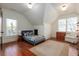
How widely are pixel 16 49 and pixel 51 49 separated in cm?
76

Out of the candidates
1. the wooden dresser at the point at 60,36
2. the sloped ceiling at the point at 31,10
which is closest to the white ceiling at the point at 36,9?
the sloped ceiling at the point at 31,10

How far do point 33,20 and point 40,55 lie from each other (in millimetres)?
827

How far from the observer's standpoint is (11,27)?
68.7 inches

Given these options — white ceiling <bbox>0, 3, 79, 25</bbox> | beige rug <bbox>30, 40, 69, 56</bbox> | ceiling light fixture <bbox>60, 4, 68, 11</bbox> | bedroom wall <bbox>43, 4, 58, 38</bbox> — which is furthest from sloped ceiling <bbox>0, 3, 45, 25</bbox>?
beige rug <bbox>30, 40, 69, 56</bbox>

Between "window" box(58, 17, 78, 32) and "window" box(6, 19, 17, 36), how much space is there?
3.39 feet

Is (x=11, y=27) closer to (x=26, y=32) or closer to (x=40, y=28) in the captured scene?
(x=26, y=32)

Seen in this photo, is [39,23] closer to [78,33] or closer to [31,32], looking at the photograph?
[31,32]

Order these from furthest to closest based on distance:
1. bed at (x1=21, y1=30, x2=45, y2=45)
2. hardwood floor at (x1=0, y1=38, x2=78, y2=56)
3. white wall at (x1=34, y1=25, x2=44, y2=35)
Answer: white wall at (x1=34, y1=25, x2=44, y2=35)
bed at (x1=21, y1=30, x2=45, y2=45)
hardwood floor at (x1=0, y1=38, x2=78, y2=56)

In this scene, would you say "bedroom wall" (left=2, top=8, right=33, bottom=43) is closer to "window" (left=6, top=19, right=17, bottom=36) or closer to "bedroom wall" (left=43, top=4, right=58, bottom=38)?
"window" (left=6, top=19, right=17, bottom=36)

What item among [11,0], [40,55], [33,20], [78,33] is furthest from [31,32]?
[78,33]

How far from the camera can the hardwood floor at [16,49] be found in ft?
5.32

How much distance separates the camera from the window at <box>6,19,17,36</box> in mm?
1700

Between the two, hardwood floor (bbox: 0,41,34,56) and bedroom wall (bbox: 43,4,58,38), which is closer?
hardwood floor (bbox: 0,41,34,56)

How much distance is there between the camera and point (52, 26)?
72.2 inches
